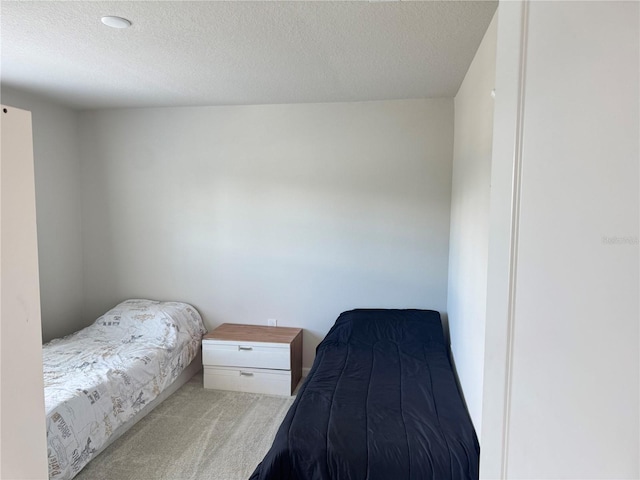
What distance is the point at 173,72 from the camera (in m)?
2.51

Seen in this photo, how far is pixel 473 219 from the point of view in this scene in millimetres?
2033

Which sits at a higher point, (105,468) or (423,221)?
(423,221)

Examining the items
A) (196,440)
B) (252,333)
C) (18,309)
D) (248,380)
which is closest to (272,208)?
(252,333)

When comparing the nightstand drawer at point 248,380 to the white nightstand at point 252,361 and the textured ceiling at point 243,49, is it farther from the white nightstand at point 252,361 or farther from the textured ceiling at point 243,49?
the textured ceiling at point 243,49

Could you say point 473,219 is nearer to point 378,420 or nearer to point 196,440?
point 378,420

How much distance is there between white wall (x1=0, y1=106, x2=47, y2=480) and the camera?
81 centimetres

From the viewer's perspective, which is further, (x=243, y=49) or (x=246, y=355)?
(x=246, y=355)

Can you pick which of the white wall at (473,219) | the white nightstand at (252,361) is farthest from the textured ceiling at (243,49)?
the white nightstand at (252,361)

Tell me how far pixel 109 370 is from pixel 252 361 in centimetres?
105

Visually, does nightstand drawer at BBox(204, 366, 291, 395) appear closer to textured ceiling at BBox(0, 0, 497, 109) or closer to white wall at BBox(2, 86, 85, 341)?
white wall at BBox(2, 86, 85, 341)

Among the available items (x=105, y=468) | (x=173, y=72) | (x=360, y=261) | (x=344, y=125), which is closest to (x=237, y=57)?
(x=173, y=72)

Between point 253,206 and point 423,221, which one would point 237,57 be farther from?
point 423,221

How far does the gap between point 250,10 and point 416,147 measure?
6.24ft

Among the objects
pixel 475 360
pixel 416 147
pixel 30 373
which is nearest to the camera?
pixel 30 373
